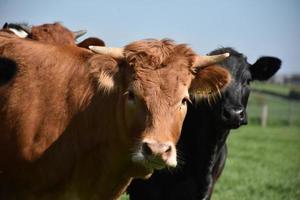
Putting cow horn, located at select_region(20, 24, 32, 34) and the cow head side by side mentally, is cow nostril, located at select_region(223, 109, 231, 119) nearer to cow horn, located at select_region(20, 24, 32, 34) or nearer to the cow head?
the cow head

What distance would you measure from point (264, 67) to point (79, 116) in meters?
3.05

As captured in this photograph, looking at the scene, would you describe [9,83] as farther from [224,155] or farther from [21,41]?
[224,155]

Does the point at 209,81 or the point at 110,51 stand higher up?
the point at 110,51

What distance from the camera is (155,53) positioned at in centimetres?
541

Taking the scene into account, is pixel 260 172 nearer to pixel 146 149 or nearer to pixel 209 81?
pixel 209 81

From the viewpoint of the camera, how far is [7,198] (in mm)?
5695

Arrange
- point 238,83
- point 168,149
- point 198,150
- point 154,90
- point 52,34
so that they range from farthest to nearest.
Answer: point 52,34 → point 198,150 → point 238,83 → point 154,90 → point 168,149

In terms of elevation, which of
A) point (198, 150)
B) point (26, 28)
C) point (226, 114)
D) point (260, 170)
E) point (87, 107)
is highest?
point (87, 107)

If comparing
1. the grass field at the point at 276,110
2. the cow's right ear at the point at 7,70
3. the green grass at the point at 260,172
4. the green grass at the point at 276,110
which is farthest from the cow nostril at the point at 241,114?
the green grass at the point at 276,110

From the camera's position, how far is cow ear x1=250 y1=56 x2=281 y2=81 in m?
7.66

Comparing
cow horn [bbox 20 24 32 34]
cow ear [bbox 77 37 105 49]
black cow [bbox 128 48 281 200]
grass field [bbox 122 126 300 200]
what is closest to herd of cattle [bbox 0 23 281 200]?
black cow [bbox 128 48 281 200]

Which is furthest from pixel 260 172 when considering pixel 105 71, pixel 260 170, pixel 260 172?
pixel 105 71

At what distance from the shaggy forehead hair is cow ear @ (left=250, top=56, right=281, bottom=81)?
2.19 metres

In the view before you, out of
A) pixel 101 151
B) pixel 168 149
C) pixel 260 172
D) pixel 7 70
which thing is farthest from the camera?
pixel 260 172
